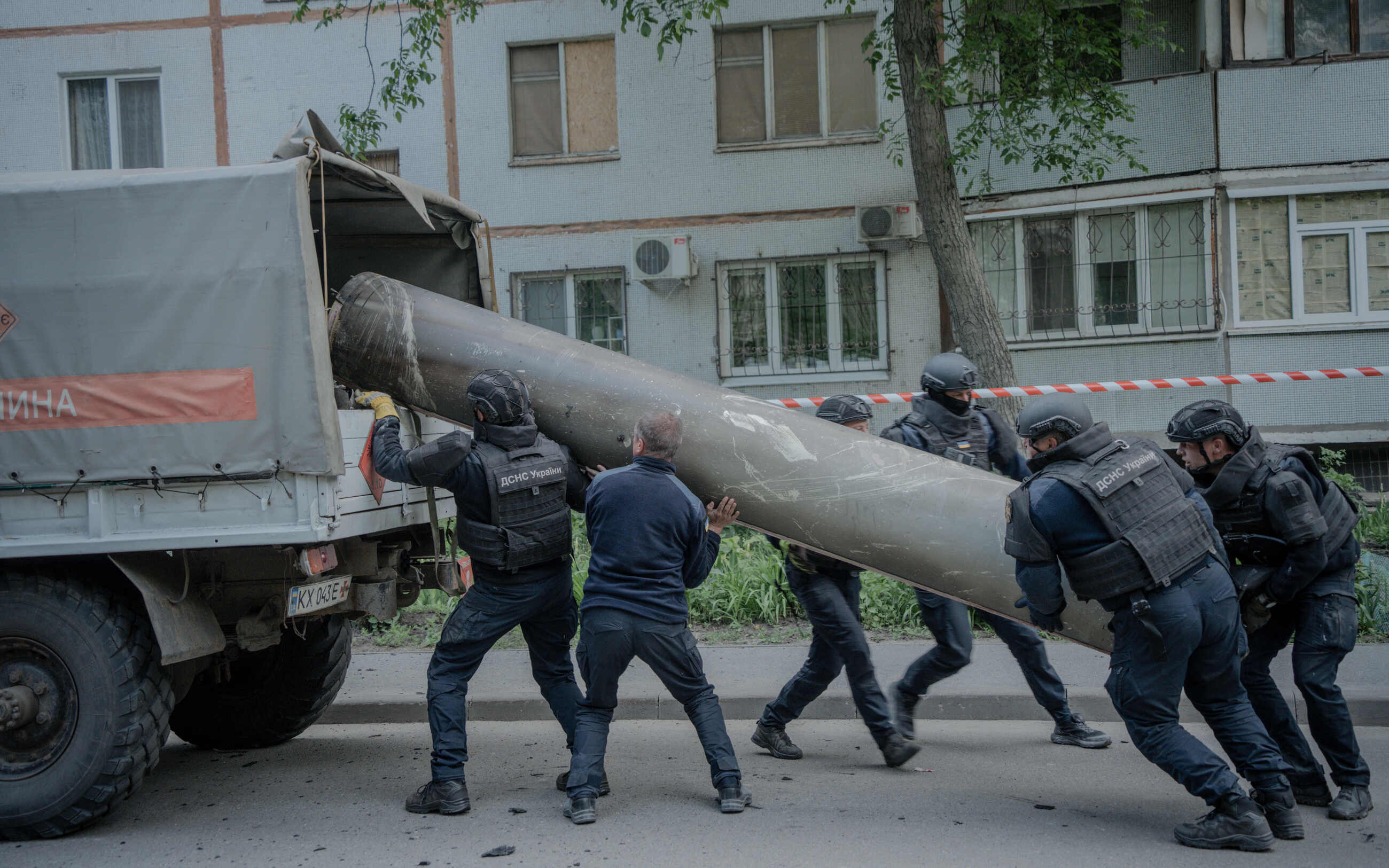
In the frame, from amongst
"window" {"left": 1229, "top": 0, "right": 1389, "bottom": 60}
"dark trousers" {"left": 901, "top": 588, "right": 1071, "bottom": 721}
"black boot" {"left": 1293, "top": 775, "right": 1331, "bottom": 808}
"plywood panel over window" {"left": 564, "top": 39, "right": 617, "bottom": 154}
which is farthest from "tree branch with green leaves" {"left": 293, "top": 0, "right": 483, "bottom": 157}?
"black boot" {"left": 1293, "top": 775, "right": 1331, "bottom": 808}

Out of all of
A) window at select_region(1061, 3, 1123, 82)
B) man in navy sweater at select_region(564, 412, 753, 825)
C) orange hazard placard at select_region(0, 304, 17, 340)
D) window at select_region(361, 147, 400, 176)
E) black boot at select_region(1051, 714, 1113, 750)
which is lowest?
black boot at select_region(1051, 714, 1113, 750)

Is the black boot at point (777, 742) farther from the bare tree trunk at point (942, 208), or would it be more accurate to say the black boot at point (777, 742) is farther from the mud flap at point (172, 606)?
the bare tree trunk at point (942, 208)

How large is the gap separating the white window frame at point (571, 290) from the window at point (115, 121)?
4918 mm

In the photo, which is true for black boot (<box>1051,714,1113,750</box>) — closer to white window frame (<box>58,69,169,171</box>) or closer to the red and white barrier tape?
the red and white barrier tape

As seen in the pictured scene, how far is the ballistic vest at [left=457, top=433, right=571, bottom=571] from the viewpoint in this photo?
4.29m

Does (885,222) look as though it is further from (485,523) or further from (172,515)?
(172,515)

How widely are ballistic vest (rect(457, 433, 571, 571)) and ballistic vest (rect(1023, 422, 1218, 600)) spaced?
6.25ft

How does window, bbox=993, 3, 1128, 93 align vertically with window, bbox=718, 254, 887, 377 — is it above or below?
above

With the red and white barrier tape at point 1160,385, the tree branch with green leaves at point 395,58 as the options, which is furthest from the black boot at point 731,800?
the tree branch with green leaves at point 395,58

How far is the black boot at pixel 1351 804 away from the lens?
404 centimetres

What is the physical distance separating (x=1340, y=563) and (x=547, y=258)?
1055cm

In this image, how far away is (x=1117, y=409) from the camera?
39.4 feet

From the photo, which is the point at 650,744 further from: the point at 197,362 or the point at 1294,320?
the point at 1294,320

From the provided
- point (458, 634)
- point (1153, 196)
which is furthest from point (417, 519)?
point (1153, 196)
